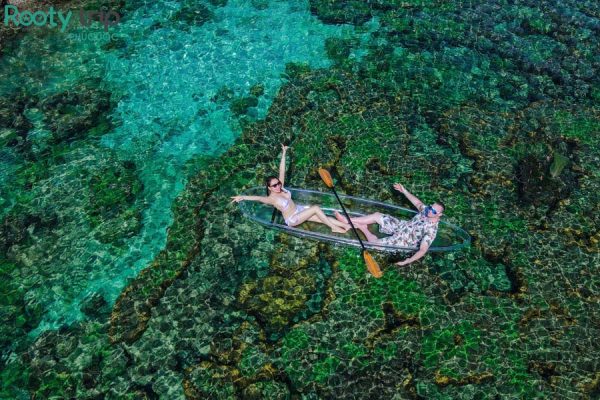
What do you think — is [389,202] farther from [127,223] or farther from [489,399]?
[127,223]

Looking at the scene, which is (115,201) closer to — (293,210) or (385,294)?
(293,210)

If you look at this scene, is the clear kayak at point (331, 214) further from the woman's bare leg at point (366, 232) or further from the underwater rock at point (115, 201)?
the underwater rock at point (115, 201)

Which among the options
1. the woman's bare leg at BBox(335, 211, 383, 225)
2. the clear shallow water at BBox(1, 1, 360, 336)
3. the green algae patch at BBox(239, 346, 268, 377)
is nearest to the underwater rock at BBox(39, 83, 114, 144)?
the clear shallow water at BBox(1, 1, 360, 336)

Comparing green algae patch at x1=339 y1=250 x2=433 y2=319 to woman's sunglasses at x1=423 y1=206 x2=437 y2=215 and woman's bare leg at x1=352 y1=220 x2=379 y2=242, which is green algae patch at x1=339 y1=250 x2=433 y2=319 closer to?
woman's bare leg at x1=352 y1=220 x2=379 y2=242

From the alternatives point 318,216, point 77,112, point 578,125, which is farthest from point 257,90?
point 578,125

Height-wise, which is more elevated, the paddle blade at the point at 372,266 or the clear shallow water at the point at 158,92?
the clear shallow water at the point at 158,92

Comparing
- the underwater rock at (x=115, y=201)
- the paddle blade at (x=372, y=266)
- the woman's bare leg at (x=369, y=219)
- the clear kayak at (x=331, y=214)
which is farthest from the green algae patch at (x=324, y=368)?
the underwater rock at (x=115, y=201)

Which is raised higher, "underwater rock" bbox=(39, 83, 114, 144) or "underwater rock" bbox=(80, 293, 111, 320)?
"underwater rock" bbox=(39, 83, 114, 144)
